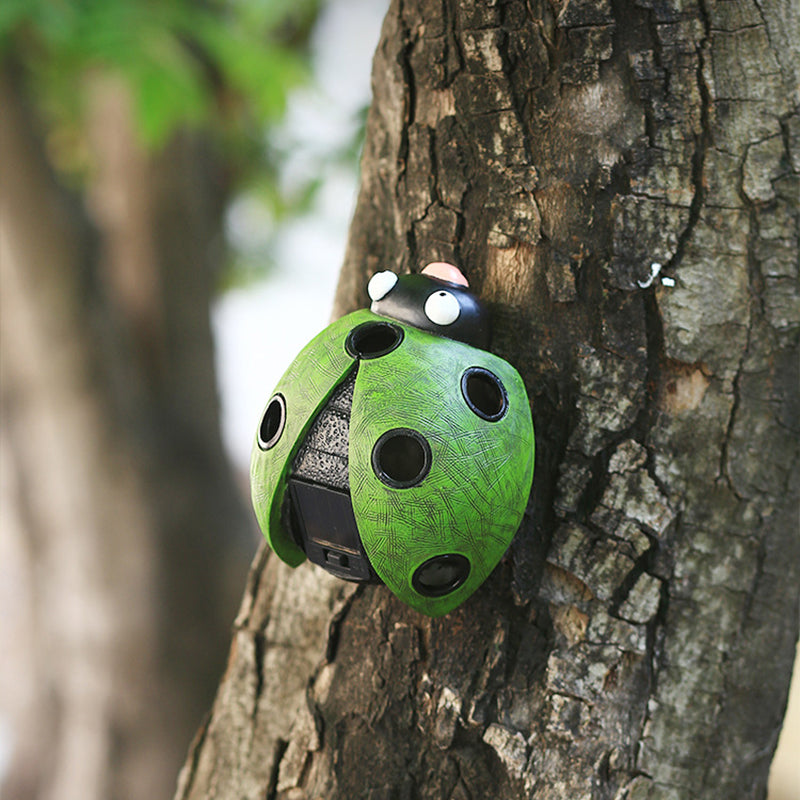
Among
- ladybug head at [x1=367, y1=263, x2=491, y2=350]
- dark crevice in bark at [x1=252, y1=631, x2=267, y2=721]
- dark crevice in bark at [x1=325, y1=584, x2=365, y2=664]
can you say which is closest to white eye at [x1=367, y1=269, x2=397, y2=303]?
ladybug head at [x1=367, y1=263, x2=491, y2=350]

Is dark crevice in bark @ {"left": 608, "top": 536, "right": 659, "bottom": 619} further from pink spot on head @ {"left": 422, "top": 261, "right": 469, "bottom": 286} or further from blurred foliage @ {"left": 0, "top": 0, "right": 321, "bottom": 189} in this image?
blurred foliage @ {"left": 0, "top": 0, "right": 321, "bottom": 189}

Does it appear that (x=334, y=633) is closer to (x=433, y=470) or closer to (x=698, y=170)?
(x=433, y=470)

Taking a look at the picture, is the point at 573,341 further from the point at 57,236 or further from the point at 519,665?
the point at 57,236

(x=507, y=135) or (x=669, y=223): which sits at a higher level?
(x=507, y=135)

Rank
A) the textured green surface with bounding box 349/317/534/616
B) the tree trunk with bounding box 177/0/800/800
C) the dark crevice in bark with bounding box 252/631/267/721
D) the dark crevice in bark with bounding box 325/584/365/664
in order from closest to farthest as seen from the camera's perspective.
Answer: the textured green surface with bounding box 349/317/534/616, the tree trunk with bounding box 177/0/800/800, the dark crevice in bark with bounding box 325/584/365/664, the dark crevice in bark with bounding box 252/631/267/721

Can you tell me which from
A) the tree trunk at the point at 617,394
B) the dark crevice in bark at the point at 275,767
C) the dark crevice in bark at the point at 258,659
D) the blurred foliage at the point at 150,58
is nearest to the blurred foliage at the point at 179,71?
the blurred foliage at the point at 150,58

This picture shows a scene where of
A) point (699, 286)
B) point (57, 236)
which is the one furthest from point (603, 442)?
point (57, 236)

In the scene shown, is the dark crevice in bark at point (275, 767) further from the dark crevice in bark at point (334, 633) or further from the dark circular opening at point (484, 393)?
the dark circular opening at point (484, 393)
